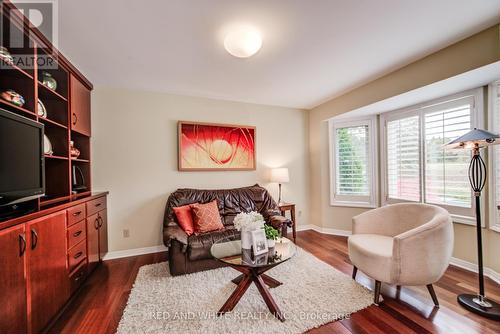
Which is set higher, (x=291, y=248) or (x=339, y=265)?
(x=291, y=248)

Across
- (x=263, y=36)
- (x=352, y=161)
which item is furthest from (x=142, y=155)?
(x=352, y=161)

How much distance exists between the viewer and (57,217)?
178cm

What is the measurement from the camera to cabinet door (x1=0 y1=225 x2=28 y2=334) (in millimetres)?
1229

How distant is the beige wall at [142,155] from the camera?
3.09 meters

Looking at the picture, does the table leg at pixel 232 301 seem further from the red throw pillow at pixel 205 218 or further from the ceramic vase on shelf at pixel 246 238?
the red throw pillow at pixel 205 218

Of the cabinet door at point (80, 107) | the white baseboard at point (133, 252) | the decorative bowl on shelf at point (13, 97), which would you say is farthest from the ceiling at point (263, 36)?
the white baseboard at point (133, 252)

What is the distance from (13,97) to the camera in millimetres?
1584

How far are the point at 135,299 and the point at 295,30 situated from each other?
2.93m

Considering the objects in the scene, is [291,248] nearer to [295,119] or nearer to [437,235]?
[437,235]

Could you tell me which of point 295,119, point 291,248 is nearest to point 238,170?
point 295,119

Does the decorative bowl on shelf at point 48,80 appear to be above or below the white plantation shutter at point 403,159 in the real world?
above

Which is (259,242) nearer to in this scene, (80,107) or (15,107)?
(15,107)

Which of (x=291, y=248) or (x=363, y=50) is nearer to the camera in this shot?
(x=291, y=248)

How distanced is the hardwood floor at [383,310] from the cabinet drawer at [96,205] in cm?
77
